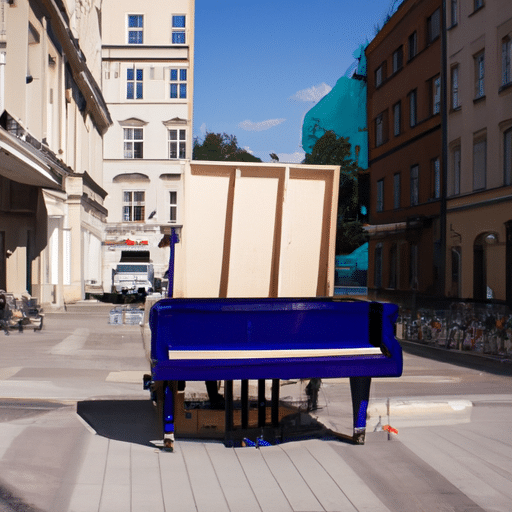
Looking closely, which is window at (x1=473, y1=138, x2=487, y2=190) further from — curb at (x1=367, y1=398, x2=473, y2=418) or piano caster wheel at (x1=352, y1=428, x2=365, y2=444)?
piano caster wheel at (x1=352, y1=428, x2=365, y2=444)

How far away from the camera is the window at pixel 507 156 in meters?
24.5

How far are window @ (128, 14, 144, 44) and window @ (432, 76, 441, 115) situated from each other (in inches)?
1153

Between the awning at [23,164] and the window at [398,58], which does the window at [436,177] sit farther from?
the awning at [23,164]

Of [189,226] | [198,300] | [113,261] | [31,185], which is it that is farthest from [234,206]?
[113,261]

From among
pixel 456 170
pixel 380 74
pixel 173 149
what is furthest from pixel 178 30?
pixel 456 170

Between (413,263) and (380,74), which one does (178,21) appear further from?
(413,263)

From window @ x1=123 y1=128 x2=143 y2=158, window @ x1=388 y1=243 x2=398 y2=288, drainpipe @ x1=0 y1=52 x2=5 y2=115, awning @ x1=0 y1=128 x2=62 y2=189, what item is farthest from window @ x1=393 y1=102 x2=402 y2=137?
window @ x1=123 y1=128 x2=143 y2=158

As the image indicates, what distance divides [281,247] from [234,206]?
0.69m

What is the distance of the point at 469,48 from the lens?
28.4 m

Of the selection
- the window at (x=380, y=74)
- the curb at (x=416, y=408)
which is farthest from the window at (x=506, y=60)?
the curb at (x=416, y=408)

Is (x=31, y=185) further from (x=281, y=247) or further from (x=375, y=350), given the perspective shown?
(x=375, y=350)

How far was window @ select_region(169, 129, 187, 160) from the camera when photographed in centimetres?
5656

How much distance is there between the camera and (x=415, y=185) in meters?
35.2

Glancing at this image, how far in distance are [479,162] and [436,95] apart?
6.15 meters
